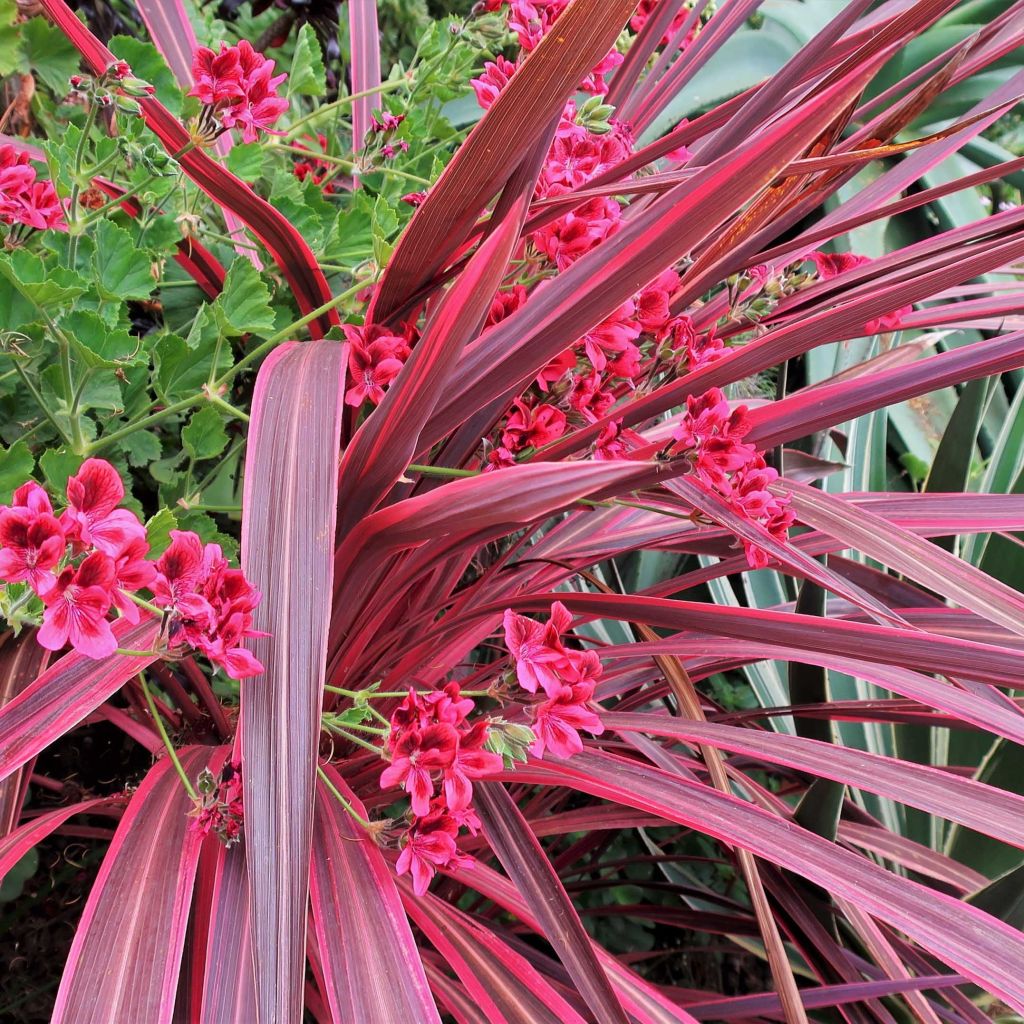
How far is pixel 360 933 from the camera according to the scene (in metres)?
0.46

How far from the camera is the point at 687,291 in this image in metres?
0.72

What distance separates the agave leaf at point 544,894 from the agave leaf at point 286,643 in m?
0.20

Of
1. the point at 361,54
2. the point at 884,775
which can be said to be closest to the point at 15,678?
the point at 884,775

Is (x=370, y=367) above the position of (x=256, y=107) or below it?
below

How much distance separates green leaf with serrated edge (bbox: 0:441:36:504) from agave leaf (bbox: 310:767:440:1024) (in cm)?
25

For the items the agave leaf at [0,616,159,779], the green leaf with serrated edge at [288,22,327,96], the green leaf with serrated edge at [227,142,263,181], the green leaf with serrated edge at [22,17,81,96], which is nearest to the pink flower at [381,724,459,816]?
the agave leaf at [0,616,159,779]

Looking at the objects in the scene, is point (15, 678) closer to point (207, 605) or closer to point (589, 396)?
point (207, 605)

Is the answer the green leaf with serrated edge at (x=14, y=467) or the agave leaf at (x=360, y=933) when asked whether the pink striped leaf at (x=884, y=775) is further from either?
the green leaf with serrated edge at (x=14, y=467)

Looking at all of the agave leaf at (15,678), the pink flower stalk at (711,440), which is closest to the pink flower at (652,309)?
the pink flower stalk at (711,440)

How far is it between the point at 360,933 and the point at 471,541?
23 centimetres

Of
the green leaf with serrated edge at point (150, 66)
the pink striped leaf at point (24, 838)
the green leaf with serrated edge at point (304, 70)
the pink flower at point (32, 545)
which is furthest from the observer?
the green leaf with serrated edge at point (304, 70)

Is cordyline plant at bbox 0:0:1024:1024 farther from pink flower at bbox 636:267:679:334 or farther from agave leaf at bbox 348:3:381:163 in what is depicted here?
agave leaf at bbox 348:3:381:163

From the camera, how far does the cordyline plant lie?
1.35 feet

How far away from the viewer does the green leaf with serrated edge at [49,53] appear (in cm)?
84
